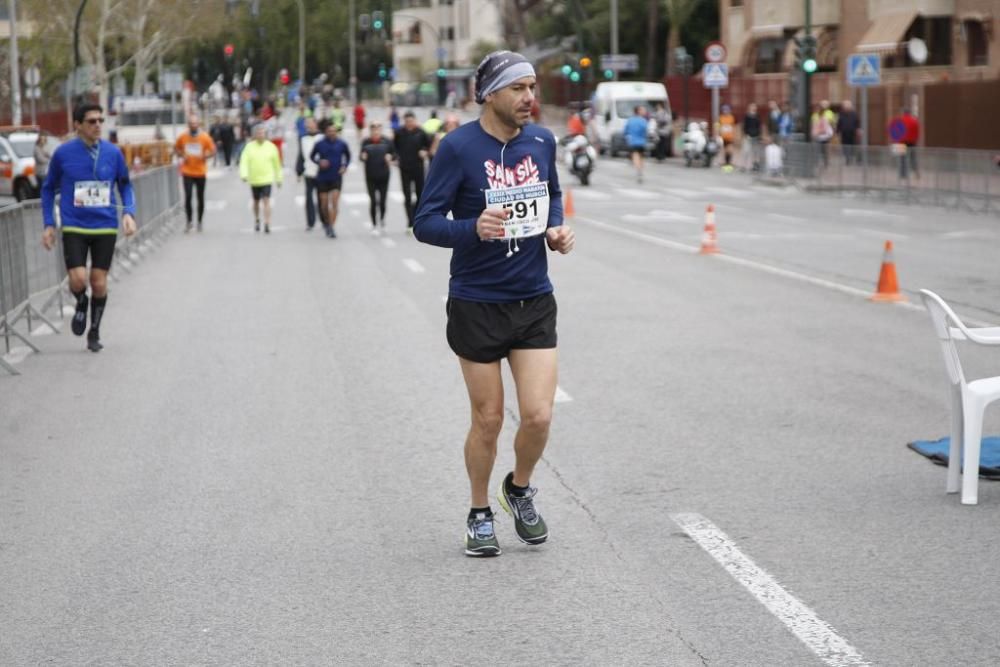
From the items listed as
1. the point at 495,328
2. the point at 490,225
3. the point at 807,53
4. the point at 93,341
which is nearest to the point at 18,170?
the point at 807,53

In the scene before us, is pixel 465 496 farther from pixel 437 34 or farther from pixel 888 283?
pixel 437 34

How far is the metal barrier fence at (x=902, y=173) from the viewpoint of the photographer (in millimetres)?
29906

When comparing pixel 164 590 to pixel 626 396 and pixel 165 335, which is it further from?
pixel 165 335

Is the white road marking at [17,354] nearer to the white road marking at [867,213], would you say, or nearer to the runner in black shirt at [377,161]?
the runner in black shirt at [377,161]

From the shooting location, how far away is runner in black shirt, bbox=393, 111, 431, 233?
2610 cm

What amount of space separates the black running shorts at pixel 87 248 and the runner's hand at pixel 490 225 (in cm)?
710

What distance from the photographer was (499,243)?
6395 millimetres

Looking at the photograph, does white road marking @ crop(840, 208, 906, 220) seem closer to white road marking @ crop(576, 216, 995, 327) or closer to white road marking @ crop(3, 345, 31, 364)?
white road marking @ crop(576, 216, 995, 327)

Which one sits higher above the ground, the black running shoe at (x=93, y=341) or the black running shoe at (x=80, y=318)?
the black running shoe at (x=80, y=318)

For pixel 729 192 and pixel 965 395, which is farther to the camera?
pixel 729 192

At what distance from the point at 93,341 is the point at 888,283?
7.30 metres

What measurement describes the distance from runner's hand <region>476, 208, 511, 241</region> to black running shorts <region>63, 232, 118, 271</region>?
7.10 metres

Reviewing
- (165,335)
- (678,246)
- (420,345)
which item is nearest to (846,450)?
(420,345)

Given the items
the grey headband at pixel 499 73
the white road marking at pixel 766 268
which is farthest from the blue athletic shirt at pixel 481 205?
the white road marking at pixel 766 268
